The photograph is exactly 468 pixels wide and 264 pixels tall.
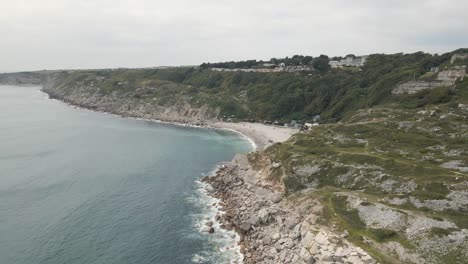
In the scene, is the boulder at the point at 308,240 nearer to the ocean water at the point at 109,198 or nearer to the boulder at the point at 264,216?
the boulder at the point at 264,216

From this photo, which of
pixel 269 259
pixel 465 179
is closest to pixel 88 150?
pixel 269 259

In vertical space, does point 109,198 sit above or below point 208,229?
above

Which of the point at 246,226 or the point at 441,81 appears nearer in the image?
the point at 246,226

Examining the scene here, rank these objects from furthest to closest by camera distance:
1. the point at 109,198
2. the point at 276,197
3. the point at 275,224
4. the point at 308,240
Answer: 1. the point at 109,198
2. the point at 276,197
3. the point at 275,224
4. the point at 308,240

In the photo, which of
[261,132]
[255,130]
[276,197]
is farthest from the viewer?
[255,130]

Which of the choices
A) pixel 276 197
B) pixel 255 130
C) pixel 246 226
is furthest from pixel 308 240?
pixel 255 130

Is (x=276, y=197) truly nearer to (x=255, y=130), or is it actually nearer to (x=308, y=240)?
(x=308, y=240)
